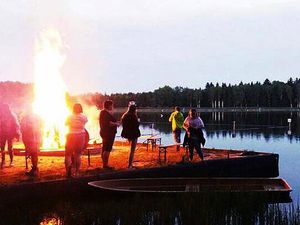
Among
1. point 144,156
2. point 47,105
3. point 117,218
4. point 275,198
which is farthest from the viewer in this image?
point 47,105

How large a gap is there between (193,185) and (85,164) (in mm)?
4329

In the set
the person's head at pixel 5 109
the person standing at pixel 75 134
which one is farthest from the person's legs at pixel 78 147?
the person's head at pixel 5 109

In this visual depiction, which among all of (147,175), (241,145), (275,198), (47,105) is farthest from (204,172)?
(241,145)

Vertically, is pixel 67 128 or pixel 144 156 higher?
pixel 67 128

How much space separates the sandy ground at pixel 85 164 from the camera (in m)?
16.4

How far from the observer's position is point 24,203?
14.9 metres

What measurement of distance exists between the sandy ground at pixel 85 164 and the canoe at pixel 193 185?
47.8 inches

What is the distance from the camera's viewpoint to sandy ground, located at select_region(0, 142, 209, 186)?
1639 cm

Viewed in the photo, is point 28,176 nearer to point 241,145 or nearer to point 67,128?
point 67,128

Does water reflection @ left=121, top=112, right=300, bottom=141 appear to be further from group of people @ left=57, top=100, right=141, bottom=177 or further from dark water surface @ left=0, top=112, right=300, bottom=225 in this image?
dark water surface @ left=0, top=112, right=300, bottom=225

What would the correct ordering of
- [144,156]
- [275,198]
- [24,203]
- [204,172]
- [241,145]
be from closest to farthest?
1. [24,203]
2. [275,198]
3. [204,172]
4. [144,156]
5. [241,145]

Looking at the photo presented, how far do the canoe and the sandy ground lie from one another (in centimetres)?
121

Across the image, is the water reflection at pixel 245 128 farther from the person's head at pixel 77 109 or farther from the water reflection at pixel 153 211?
the water reflection at pixel 153 211

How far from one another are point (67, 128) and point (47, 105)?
34.6ft
